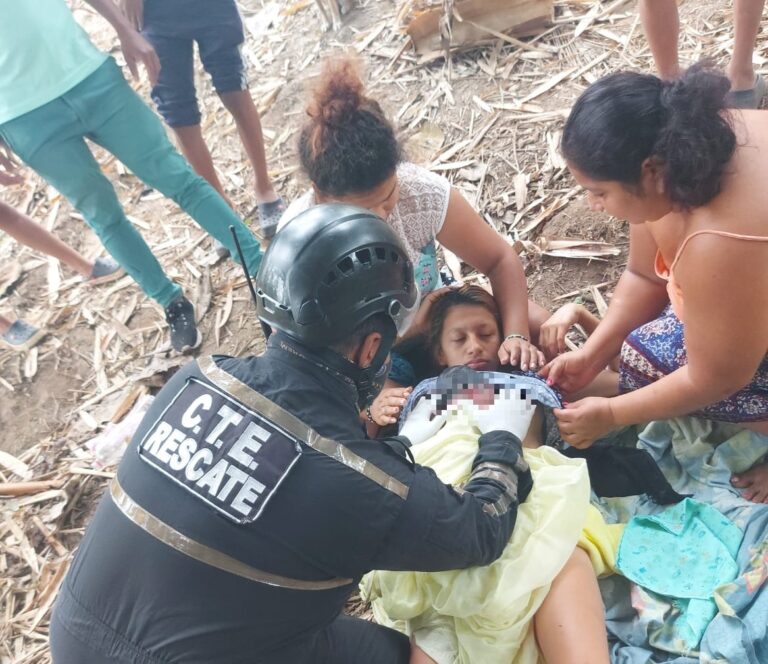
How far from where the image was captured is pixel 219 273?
4.92 meters

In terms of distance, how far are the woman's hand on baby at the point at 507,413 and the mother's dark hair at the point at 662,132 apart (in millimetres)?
998

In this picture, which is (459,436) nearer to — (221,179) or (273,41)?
(221,179)

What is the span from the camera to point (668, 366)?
2.48 metres

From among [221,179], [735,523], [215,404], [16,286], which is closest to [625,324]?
[735,523]

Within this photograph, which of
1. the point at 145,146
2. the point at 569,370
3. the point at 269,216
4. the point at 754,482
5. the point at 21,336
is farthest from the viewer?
the point at 269,216

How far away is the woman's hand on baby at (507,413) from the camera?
8.30ft

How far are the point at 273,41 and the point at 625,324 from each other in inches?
202

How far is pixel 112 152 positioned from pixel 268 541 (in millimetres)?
2889

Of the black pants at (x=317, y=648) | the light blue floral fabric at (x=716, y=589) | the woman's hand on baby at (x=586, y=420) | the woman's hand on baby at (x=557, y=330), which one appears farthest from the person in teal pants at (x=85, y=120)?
the light blue floral fabric at (x=716, y=589)

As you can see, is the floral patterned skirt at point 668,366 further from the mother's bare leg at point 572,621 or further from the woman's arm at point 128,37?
the woman's arm at point 128,37

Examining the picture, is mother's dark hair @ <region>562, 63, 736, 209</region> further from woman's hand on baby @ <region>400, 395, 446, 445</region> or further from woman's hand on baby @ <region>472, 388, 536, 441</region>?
Result: woman's hand on baby @ <region>400, 395, 446, 445</region>

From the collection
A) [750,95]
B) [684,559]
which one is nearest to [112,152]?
[684,559]

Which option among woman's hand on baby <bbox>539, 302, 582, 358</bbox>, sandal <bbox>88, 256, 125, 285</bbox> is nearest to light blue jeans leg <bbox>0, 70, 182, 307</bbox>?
sandal <bbox>88, 256, 125, 285</bbox>

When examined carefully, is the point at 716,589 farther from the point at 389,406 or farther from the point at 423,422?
the point at 389,406
